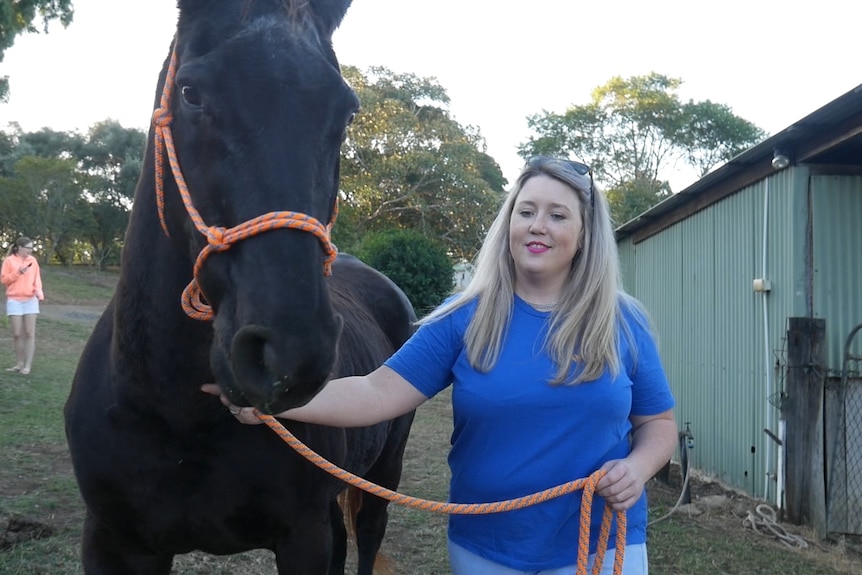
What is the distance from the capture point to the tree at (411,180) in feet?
77.2

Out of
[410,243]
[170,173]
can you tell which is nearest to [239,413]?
[170,173]

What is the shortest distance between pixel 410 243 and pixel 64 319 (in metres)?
7.99

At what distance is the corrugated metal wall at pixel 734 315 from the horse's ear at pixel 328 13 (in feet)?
15.0

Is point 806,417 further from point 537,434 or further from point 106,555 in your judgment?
point 106,555

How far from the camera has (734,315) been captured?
22.1 feet

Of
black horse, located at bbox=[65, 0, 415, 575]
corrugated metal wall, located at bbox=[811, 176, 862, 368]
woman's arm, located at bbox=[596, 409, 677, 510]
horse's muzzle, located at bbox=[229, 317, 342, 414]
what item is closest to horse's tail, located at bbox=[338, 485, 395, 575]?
black horse, located at bbox=[65, 0, 415, 575]

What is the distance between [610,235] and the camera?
2242 mm

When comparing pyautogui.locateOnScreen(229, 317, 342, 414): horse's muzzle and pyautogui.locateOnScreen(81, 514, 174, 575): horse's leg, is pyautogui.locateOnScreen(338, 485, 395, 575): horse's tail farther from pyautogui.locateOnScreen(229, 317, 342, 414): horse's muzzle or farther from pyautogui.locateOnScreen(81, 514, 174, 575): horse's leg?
pyautogui.locateOnScreen(229, 317, 342, 414): horse's muzzle

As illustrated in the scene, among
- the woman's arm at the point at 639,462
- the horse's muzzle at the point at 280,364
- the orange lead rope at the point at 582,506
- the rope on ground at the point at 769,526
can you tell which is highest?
the horse's muzzle at the point at 280,364

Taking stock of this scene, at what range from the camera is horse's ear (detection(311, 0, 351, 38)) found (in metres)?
1.95

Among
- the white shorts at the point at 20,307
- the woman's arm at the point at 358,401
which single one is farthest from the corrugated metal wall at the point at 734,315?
the white shorts at the point at 20,307

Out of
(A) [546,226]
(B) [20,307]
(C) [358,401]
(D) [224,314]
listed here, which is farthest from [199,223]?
(B) [20,307]

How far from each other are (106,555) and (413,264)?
488 inches

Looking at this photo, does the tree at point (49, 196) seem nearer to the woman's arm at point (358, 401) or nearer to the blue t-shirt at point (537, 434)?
the woman's arm at point (358, 401)
